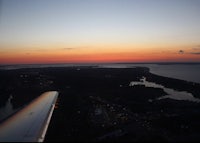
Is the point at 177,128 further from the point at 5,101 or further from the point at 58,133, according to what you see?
the point at 5,101

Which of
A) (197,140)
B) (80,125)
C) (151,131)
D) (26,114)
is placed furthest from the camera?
(80,125)

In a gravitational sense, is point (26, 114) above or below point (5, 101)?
above

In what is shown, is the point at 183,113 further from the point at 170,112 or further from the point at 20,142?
the point at 20,142

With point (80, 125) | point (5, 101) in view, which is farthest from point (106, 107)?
point (5, 101)

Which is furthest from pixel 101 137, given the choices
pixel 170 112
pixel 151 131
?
pixel 170 112

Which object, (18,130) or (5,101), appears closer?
(18,130)

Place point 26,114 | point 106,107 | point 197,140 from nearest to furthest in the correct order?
1. point 26,114
2. point 197,140
3. point 106,107
